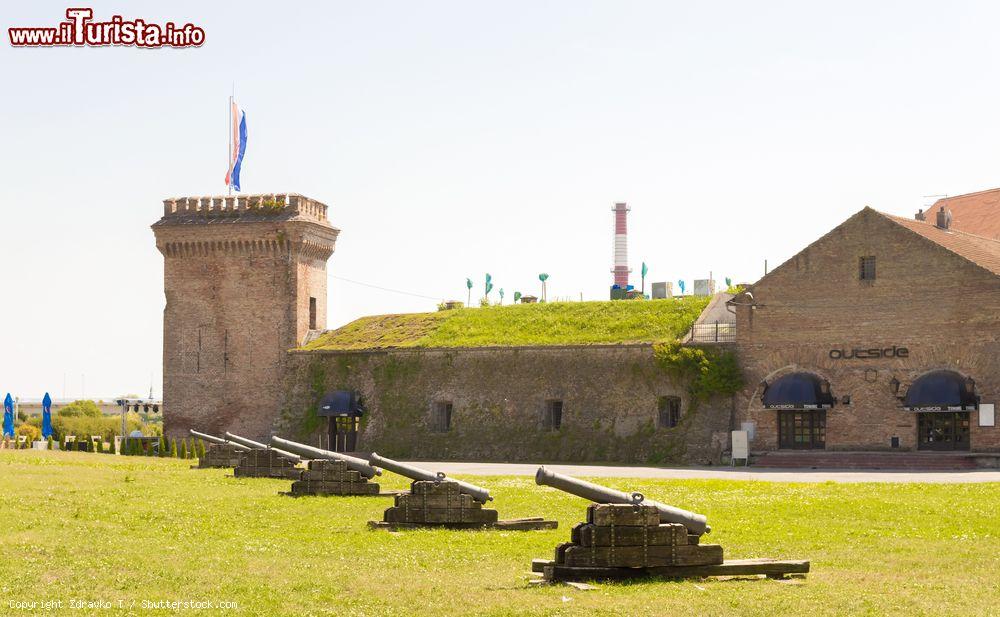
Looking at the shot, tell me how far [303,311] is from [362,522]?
34535 millimetres

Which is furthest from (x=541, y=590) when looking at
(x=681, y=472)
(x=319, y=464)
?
(x=681, y=472)

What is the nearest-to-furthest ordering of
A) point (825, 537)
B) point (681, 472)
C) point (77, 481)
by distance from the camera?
point (825, 537)
point (77, 481)
point (681, 472)

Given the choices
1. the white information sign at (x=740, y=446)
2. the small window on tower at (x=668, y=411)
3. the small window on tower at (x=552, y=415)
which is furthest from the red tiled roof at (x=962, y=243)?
the small window on tower at (x=552, y=415)

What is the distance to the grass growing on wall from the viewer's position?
4697 centimetres

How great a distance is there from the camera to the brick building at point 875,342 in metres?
38.5

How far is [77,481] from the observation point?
1139 inches

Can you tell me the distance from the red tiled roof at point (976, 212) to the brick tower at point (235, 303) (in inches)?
972

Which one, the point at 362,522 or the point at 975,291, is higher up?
the point at 975,291

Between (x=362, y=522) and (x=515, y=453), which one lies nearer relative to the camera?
(x=362, y=522)

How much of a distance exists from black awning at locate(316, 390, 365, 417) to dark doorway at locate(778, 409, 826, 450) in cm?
1647

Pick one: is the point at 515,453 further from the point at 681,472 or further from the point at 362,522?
the point at 362,522

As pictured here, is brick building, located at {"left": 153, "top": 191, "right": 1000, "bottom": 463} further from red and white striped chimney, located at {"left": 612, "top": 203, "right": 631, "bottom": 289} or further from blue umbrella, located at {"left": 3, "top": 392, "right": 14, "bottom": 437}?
red and white striped chimney, located at {"left": 612, "top": 203, "right": 631, "bottom": 289}

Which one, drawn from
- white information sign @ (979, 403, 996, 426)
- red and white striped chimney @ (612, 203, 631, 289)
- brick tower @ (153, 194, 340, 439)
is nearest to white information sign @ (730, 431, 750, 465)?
white information sign @ (979, 403, 996, 426)

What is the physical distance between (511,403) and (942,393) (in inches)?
597
